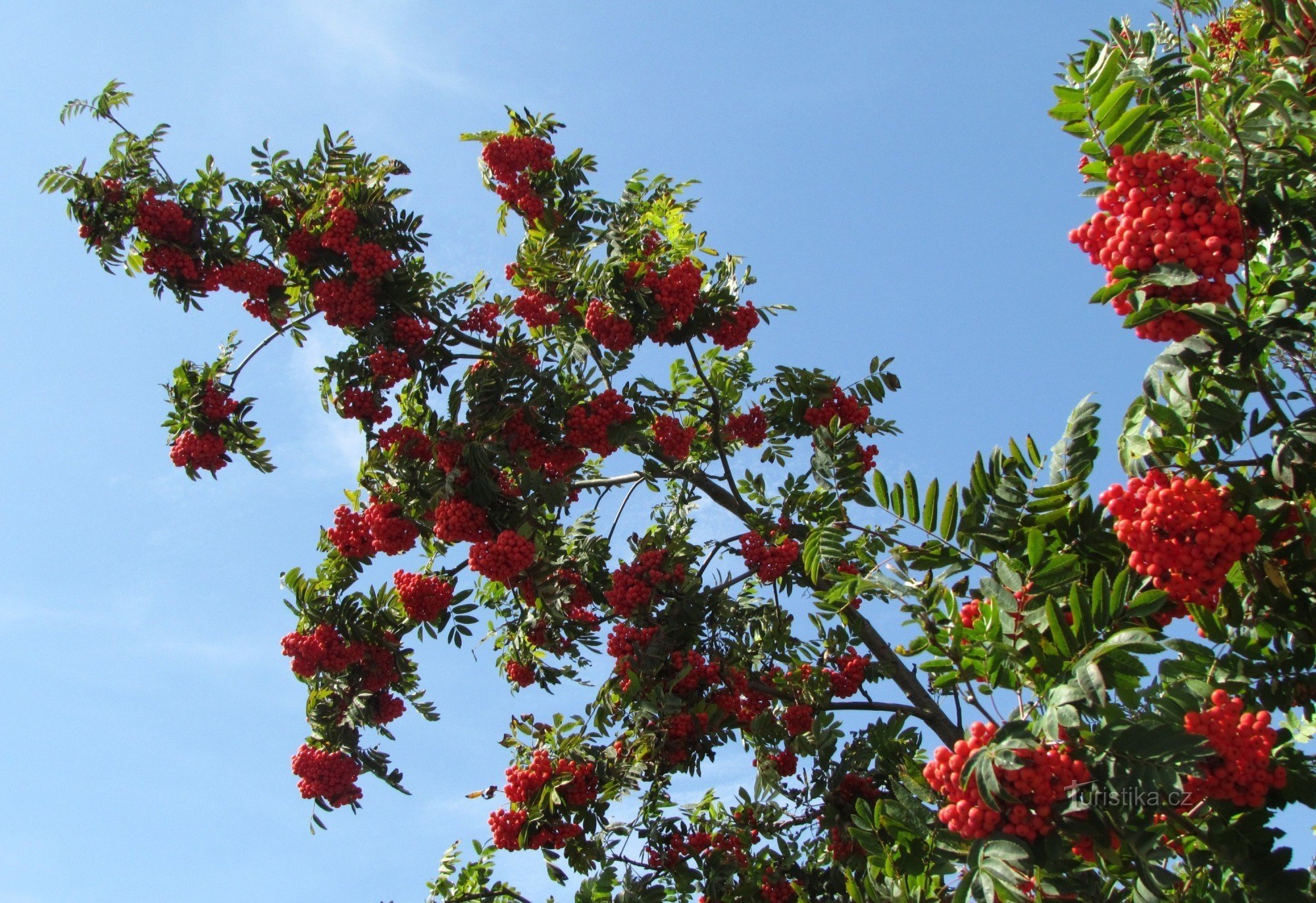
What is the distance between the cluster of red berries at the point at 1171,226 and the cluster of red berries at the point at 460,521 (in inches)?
174

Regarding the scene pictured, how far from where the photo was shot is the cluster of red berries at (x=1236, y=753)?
2902mm

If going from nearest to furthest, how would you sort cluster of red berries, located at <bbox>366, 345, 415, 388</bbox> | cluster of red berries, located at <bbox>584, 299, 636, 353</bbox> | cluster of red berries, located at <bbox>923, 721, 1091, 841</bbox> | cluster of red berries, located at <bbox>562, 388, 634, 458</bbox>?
cluster of red berries, located at <bbox>923, 721, 1091, 841</bbox>, cluster of red berries, located at <bbox>584, 299, 636, 353</bbox>, cluster of red berries, located at <bbox>562, 388, 634, 458</bbox>, cluster of red berries, located at <bbox>366, 345, 415, 388</bbox>

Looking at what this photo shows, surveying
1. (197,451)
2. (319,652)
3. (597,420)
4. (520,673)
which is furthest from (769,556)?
(197,451)

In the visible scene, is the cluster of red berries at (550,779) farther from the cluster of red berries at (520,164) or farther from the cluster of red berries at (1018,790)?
the cluster of red berries at (520,164)

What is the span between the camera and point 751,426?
757 cm

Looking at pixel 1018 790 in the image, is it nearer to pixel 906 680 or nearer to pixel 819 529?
pixel 819 529

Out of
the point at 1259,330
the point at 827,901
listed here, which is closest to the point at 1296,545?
the point at 1259,330

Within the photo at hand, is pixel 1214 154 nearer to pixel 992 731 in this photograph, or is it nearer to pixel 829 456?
pixel 992 731

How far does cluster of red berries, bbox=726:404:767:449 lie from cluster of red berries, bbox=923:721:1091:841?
189 inches

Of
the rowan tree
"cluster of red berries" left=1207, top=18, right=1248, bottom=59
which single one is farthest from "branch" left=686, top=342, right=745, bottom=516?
"cluster of red berries" left=1207, top=18, right=1248, bottom=59

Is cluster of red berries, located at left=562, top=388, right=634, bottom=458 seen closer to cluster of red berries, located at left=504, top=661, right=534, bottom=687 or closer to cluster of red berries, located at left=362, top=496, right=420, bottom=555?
cluster of red berries, located at left=362, top=496, right=420, bottom=555

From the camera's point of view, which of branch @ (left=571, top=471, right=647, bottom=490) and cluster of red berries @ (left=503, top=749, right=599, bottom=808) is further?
branch @ (left=571, top=471, right=647, bottom=490)

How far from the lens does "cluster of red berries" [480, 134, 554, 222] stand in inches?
307

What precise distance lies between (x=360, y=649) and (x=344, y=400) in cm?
186
